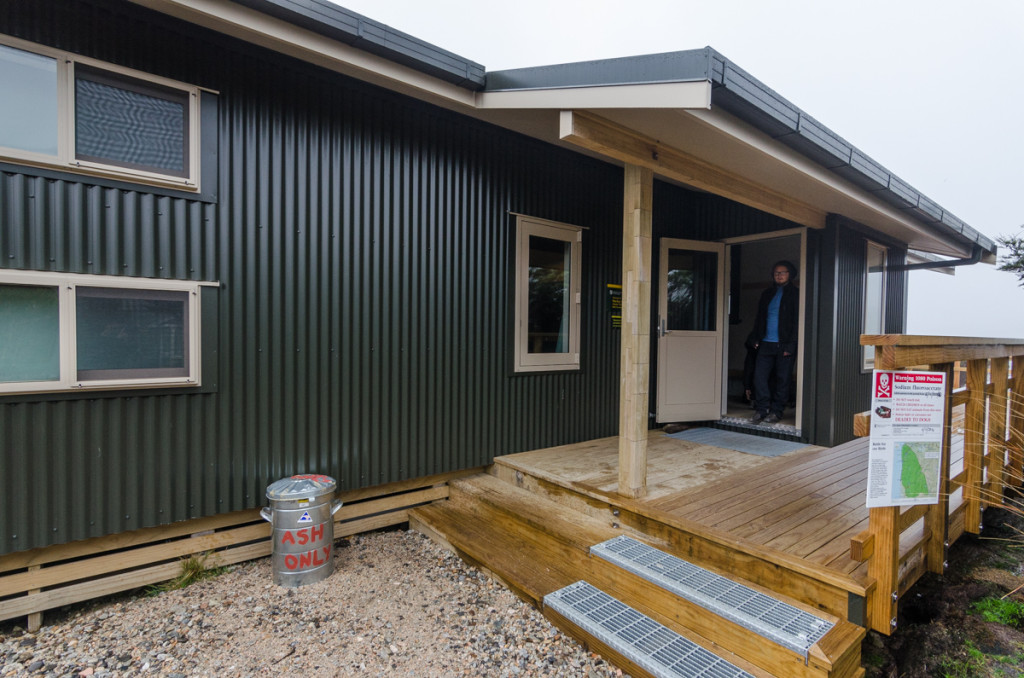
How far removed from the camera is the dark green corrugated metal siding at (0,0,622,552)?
2236mm

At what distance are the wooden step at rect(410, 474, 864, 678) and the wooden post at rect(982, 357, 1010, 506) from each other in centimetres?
221

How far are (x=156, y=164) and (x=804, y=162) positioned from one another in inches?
148

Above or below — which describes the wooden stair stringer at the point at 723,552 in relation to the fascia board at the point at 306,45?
below

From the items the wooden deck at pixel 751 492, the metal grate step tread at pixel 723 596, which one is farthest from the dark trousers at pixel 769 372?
the metal grate step tread at pixel 723 596

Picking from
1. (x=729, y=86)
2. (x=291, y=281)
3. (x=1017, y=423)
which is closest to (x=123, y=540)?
(x=291, y=281)

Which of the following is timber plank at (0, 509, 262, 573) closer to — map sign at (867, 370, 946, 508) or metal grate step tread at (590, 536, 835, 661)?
metal grate step tread at (590, 536, 835, 661)

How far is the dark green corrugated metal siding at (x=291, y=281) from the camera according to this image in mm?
2236

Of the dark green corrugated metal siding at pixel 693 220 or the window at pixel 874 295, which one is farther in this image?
the window at pixel 874 295

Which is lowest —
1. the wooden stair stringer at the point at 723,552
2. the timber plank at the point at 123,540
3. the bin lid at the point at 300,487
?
the timber plank at the point at 123,540

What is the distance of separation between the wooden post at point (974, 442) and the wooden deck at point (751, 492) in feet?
1.76

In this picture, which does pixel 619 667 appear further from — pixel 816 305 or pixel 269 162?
pixel 816 305

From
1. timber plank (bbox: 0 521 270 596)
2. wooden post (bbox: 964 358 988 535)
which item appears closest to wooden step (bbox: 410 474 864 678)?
timber plank (bbox: 0 521 270 596)

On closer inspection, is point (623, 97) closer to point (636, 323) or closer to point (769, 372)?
point (636, 323)

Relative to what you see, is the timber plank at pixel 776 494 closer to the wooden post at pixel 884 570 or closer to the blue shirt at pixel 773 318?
the wooden post at pixel 884 570
